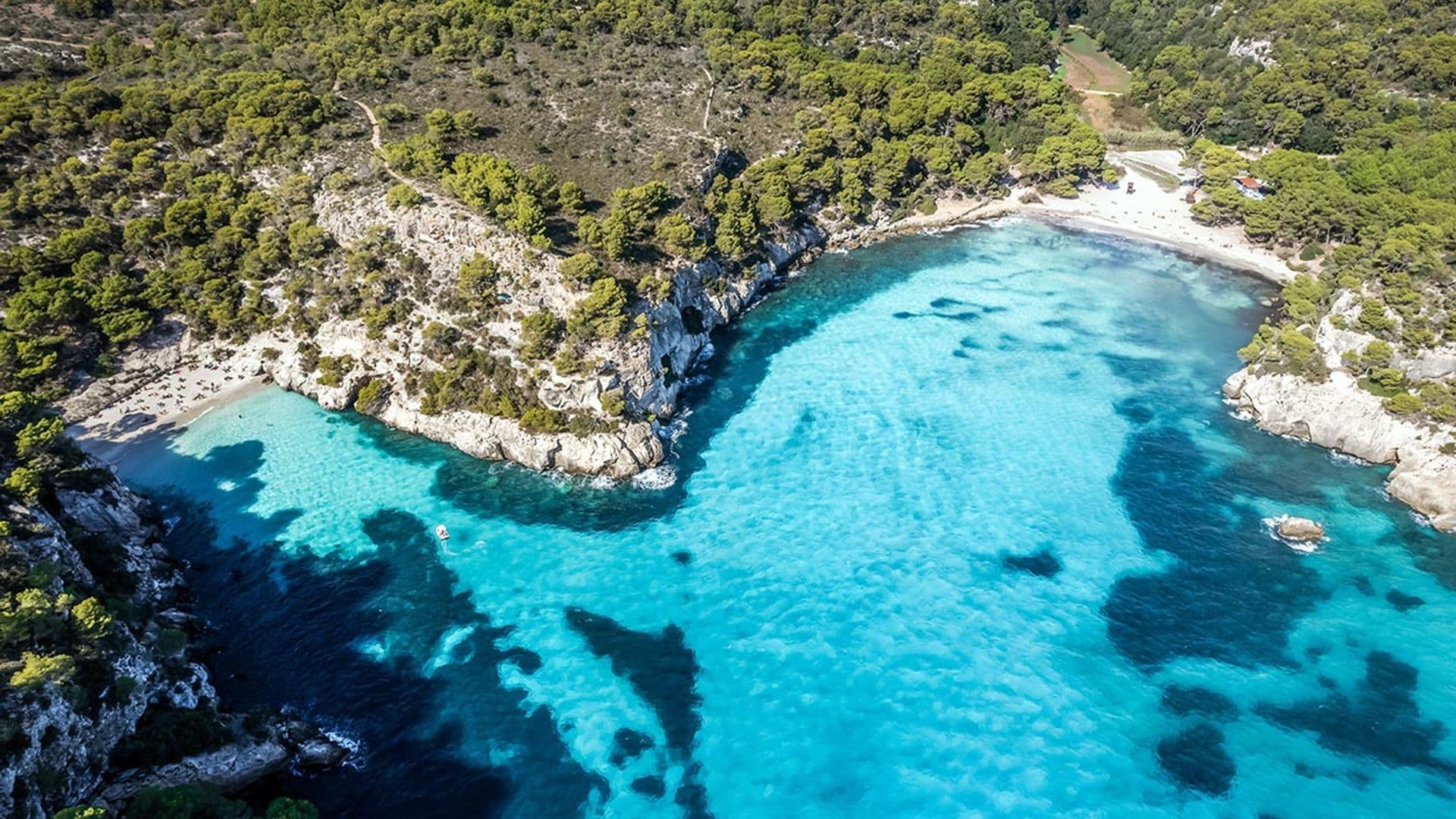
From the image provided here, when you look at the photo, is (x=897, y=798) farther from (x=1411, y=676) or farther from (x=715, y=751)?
(x=1411, y=676)

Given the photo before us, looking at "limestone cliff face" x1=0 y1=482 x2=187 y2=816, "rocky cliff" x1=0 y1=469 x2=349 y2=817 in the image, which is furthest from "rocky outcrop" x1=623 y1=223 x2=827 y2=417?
"limestone cliff face" x1=0 y1=482 x2=187 y2=816

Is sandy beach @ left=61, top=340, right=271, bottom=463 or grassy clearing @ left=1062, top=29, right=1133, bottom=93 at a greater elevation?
grassy clearing @ left=1062, top=29, right=1133, bottom=93

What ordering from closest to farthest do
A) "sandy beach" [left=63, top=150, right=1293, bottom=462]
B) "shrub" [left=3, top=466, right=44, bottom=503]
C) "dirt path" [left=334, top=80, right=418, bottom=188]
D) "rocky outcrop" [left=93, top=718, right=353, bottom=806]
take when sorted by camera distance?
"rocky outcrop" [left=93, top=718, right=353, bottom=806] < "shrub" [left=3, top=466, right=44, bottom=503] < "sandy beach" [left=63, top=150, right=1293, bottom=462] < "dirt path" [left=334, top=80, right=418, bottom=188]

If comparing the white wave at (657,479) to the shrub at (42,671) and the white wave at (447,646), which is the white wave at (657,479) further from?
the shrub at (42,671)

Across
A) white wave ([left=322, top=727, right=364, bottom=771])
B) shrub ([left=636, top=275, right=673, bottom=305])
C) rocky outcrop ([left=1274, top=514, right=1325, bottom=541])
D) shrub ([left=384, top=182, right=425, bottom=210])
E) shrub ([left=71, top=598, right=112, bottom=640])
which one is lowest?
white wave ([left=322, top=727, right=364, bottom=771])

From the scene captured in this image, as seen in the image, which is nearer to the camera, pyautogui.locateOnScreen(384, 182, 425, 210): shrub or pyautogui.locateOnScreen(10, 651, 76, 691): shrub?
pyautogui.locateOnScreen(10, 651, 76, 691): shrub

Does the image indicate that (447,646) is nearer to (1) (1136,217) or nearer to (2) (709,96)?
(2) (709,96)

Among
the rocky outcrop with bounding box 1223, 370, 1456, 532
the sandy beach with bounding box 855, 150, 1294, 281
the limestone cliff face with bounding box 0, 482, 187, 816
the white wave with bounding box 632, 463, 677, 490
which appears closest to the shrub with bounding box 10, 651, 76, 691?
the limestone cliff face with bounding box 0, 482, 187, 816

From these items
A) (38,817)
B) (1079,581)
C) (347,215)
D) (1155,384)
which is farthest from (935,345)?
(38,817)

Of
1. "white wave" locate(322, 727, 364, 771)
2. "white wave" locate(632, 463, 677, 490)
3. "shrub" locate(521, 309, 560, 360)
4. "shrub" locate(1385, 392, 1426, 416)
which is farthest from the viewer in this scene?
"shrub" locate(521, 309, 560, 360)

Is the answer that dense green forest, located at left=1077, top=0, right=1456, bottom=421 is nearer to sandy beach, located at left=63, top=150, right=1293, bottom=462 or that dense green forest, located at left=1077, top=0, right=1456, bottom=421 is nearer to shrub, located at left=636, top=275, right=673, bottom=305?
sandy beach, located at left=63, top=150, right=1293, bottom=462
